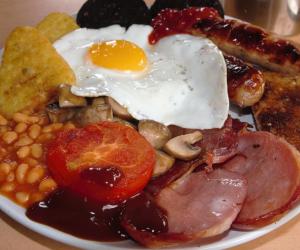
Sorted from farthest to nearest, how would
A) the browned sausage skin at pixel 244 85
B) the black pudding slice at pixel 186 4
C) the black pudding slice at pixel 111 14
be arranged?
the black pudding slice at pixel 186 4 → the black pudding slice at pixel 111 14 → the browned sausage skin at pixel 244 85

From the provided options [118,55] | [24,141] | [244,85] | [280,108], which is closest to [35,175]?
[24,141]

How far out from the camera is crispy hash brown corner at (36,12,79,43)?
2.57 m

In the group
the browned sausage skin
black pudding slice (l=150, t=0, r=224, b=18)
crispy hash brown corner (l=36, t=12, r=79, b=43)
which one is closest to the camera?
the browned sausage skin

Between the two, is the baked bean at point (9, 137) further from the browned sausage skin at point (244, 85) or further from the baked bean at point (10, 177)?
the browned sausage skin at point (244, 85)

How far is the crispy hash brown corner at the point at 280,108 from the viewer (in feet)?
6.84

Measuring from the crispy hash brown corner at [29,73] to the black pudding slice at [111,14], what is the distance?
1.60 feet

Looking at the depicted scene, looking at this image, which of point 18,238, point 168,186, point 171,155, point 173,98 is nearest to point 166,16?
point 173,98

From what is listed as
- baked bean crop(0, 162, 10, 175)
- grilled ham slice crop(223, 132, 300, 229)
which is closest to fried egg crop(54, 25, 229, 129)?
grilled ham slice crop(223, 132, 300, 229)

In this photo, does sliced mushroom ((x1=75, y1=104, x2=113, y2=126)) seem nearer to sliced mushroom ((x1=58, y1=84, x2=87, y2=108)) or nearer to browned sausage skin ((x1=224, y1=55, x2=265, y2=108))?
sliced mushroom ((x1=58, y1=84, x2=87, y2=108))

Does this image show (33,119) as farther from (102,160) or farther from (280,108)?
(280,108)

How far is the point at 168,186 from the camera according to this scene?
1.79m

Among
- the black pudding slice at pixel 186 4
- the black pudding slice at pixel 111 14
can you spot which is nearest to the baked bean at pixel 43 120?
the black pudding slice at pixel 111 14

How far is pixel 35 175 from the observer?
1842 mm

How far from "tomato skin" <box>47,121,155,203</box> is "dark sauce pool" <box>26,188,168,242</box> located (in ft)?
0.12
